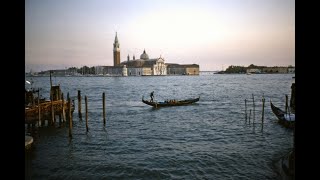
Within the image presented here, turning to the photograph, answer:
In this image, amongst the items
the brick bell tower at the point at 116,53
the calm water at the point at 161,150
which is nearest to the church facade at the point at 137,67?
the brick bell tower at the point at 116,53

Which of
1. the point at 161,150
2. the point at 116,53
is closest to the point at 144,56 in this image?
the point at 116,53

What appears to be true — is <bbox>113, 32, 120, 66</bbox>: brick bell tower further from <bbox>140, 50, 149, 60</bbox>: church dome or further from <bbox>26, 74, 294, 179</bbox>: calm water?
<bbox>26, 74, 294, 179</bbox>: calm water

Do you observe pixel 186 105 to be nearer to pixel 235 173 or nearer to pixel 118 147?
pixel 118 147

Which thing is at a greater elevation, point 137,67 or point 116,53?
point 116,53

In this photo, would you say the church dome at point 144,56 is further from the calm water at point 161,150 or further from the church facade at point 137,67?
the calm water at point 161,150

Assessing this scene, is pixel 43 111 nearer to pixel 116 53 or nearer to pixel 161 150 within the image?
pixel 161 150

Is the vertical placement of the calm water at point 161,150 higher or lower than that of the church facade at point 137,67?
lower

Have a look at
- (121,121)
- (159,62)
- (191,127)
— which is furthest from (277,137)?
(159,62)

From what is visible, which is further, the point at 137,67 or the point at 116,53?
the point at 137,67

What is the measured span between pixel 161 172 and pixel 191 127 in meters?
11.6

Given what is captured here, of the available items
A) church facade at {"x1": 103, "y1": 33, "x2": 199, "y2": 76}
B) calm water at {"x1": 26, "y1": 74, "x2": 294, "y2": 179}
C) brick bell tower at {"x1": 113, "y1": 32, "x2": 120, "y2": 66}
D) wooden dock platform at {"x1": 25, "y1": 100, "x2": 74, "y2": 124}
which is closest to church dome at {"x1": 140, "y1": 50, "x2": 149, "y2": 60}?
church facade at {"x1": 103, "y1": 33, "x2": 199, "y2": 76}
